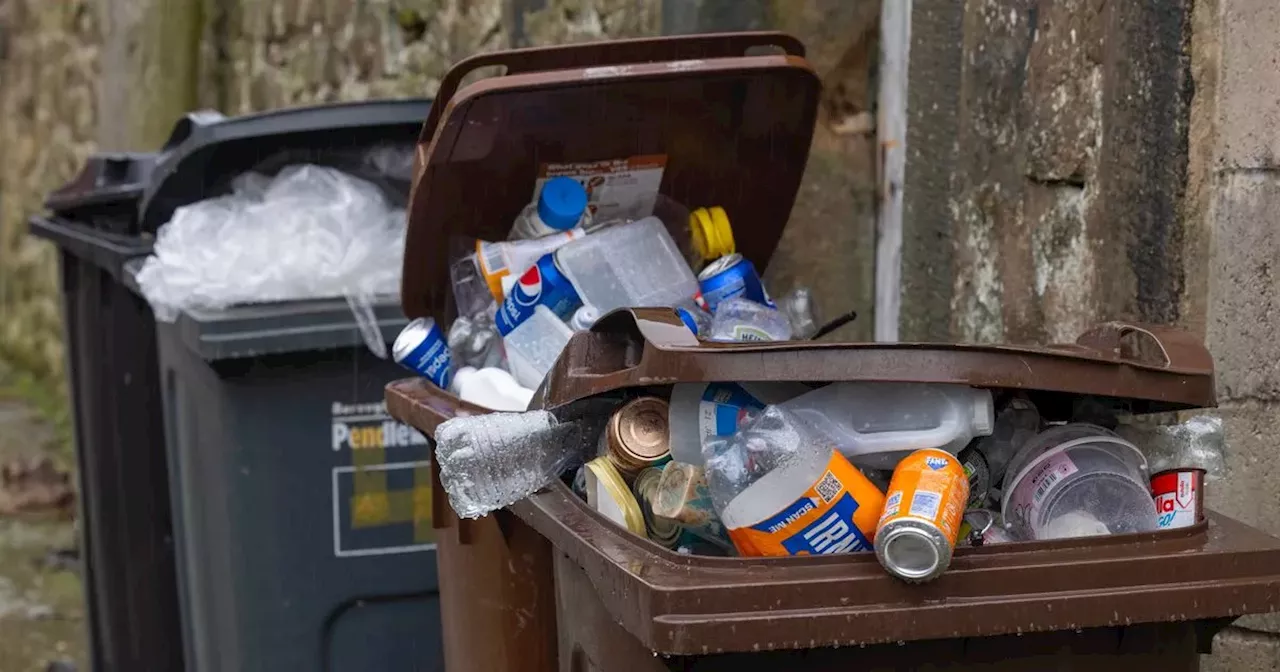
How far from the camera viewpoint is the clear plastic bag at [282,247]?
2496 millimetres

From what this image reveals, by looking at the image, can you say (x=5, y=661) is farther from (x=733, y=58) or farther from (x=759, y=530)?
(x=759, y=530)

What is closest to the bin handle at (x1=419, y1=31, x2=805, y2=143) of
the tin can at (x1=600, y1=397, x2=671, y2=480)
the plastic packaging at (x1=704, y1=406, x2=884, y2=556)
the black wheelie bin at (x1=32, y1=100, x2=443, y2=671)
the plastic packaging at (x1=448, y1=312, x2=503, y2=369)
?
the plastic packaging at (x1=448, y1=312, x2=503, y2=369)

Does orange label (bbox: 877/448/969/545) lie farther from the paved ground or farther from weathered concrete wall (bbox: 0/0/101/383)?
weathered concrete wall (bbox: 0/0/101/383)

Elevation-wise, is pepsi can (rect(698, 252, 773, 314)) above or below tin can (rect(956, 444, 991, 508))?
above

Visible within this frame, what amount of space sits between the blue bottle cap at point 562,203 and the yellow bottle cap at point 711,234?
0.19 m

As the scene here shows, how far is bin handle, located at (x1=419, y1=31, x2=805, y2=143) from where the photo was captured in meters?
1.99

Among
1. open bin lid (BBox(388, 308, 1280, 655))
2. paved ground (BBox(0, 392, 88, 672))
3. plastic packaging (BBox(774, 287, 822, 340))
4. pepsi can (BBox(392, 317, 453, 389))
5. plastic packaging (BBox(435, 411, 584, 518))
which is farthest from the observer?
paved ground (BBox(0, 392, 88, 672))

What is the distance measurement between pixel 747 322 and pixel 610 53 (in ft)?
1.40

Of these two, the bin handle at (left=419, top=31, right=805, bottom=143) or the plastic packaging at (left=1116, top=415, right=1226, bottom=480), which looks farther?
the bin handle at (left=419, top=31, right=805, bottom=143)

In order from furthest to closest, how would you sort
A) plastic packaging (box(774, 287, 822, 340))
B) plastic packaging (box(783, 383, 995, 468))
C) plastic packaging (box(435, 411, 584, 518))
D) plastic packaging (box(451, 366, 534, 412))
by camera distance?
plastic packaging (box(774, 287, 822, 340)), plastic packaging (box(451, 366, 534, 412)), plastic packaging (box(435, 411, 584, 518)), plastic packaging (box(783, 383, 995, 468))

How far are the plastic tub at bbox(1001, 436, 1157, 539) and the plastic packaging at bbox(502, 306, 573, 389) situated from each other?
75cm

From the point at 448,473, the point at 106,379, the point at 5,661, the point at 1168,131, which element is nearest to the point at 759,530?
the point at 448,473

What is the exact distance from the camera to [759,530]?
1327mm

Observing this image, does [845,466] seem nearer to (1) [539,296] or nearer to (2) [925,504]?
(2) [925,504]
